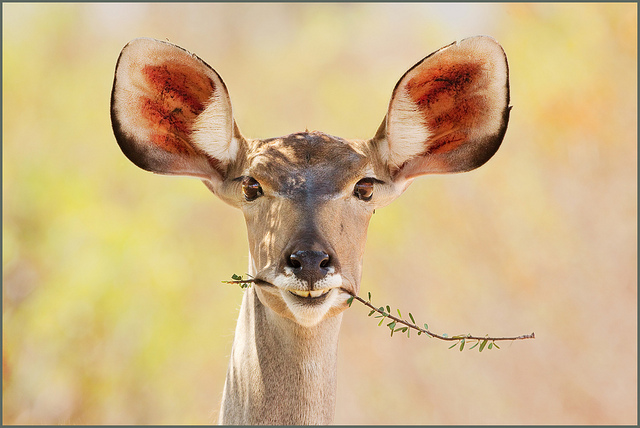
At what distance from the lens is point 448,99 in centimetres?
425

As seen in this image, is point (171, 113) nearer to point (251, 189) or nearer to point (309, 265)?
point (251, 189)

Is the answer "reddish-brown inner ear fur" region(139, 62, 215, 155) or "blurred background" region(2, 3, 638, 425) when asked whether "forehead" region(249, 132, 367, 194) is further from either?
"blurred background" region(2, 3, 638, 425)

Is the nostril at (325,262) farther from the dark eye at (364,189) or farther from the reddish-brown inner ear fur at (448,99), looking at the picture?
the reddish-brown inner ear fur at (448,99)

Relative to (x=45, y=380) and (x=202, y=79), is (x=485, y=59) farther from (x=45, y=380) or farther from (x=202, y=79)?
(x=45, y=380)

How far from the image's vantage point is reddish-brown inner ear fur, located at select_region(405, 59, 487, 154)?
4.09 m

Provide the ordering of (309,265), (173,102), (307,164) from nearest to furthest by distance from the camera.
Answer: (309,265)
(307,164)
(173,102)

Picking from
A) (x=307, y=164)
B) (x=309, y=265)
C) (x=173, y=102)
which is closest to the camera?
(x=309, y=265)

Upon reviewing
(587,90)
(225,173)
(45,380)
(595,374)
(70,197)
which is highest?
(587,90)

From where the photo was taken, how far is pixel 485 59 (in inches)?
158

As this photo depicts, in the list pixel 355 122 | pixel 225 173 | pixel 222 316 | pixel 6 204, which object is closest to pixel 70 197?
pixel 6 204

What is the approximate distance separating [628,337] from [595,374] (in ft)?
2.61

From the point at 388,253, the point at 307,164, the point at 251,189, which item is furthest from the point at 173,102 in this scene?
the point at 388,253

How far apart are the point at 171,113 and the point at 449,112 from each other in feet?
4.27

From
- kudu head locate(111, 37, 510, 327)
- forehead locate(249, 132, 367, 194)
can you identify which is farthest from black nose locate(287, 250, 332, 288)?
forehead locate(249, 132, 367, 194)
